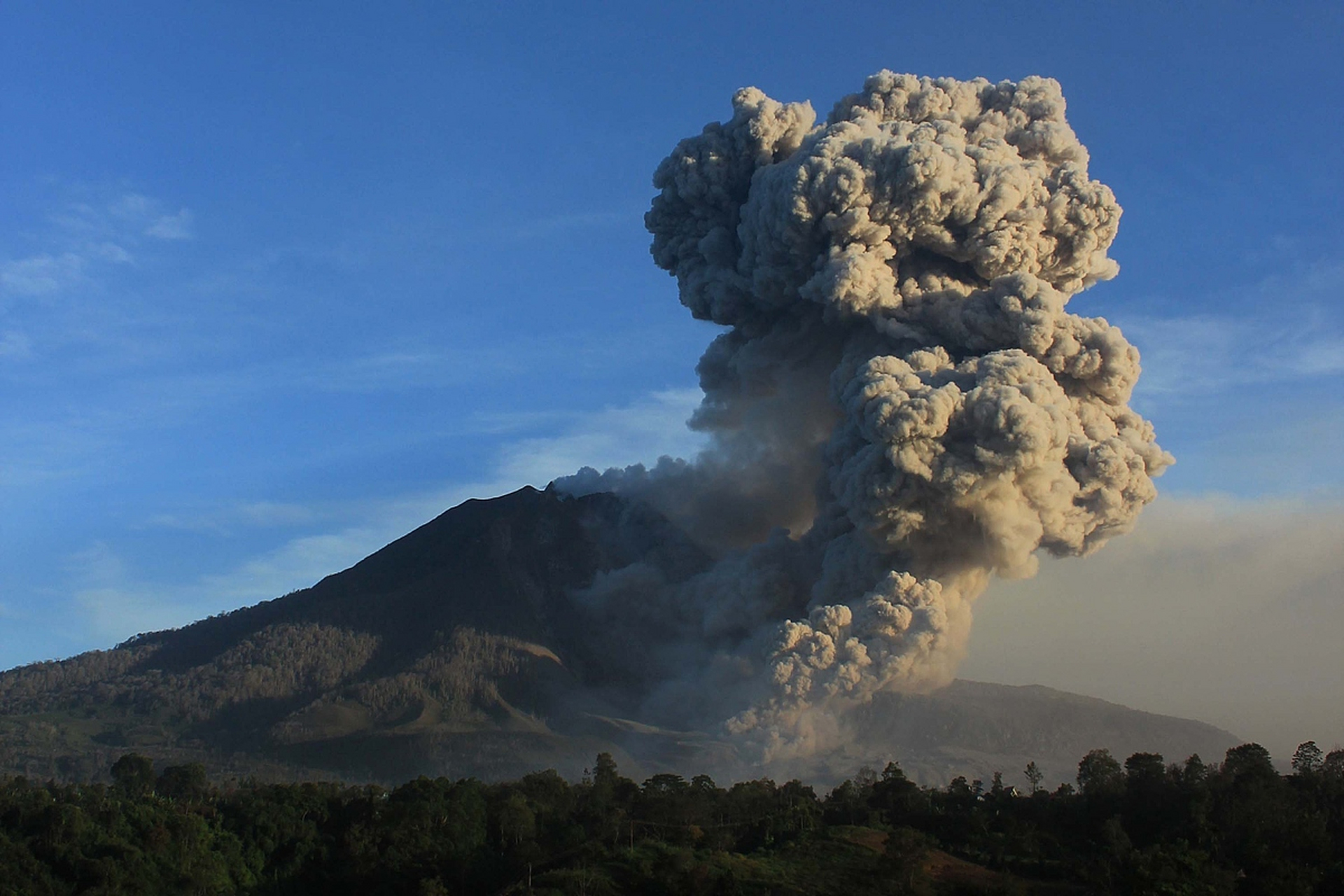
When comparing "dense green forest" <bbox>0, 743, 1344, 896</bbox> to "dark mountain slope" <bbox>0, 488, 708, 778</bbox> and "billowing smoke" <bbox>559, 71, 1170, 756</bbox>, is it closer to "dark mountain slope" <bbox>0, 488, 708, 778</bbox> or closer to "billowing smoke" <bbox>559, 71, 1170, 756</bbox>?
"billowing smoke" <bbox>559, 71, 1170, 756</bbox>

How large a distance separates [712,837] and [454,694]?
120ft

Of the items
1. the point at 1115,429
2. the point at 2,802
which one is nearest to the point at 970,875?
the point at 1115,429

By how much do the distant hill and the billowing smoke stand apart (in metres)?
6.32

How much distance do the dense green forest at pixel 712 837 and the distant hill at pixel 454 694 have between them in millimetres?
14884

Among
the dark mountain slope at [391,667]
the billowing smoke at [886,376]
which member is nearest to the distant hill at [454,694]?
the dark mountain slope at [391,667]

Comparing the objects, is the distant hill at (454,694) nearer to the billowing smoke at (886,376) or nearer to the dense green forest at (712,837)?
the billowing smoke at (886,376)

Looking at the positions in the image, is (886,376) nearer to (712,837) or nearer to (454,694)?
(712,837)

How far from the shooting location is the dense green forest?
32.9 m

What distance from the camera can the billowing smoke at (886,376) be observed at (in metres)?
48.1

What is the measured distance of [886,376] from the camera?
49719 millimetres

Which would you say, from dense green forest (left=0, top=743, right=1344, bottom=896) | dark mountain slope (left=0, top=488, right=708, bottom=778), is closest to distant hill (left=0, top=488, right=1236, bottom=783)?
dark mountain slope (left=0, top=488, right=708, bottom=778)

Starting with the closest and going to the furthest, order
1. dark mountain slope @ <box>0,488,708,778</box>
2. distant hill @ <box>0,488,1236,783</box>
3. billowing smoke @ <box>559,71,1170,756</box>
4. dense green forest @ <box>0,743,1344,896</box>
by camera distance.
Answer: dense green forest @ <box>0,743,1344,896</box>
billowing smoke @ <box>559,71,1170,756</box>
distant hill @ <box>0,488,1236,783</box>
dark mountain slope @ <box>0,488,708,778</box>

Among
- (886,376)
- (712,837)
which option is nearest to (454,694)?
(886,376)

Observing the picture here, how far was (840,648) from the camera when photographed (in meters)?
48.0
